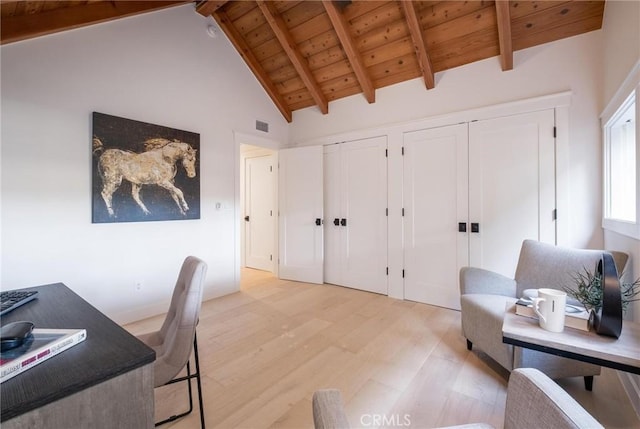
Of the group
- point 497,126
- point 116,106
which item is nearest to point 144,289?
point 116,106

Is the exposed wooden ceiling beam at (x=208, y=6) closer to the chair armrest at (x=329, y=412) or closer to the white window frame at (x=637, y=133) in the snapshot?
the white window frame at (x=637, y=133)

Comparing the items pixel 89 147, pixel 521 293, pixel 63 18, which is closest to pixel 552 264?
pixel 521 293

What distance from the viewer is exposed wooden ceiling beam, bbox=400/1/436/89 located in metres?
2.72

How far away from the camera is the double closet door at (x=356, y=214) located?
3.77 meters

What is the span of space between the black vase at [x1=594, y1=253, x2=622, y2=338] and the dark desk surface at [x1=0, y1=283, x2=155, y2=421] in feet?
5.86

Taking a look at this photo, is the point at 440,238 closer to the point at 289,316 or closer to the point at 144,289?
the point at 289,316

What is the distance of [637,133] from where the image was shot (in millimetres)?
1608

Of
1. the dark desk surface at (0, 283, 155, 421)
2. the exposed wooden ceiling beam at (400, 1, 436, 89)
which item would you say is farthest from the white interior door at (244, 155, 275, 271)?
the dark desk surface at (0, 283, 155, 421)

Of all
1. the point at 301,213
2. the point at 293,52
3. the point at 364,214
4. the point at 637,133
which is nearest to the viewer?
the point at 637,133

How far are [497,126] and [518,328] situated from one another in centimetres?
242

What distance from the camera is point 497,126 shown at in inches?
116

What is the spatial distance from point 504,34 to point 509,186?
1468 millimetres

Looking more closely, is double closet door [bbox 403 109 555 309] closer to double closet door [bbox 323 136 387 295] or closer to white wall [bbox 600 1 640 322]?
double closet door [bbox 323 136 387 295]

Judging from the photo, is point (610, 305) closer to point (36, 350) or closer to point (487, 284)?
point (487, 284)
